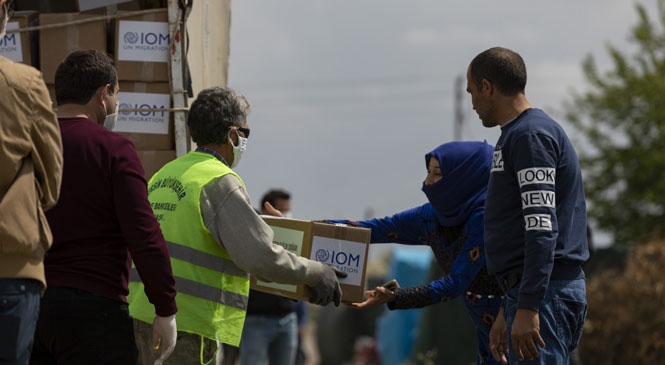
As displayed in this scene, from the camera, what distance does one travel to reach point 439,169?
6652 mm

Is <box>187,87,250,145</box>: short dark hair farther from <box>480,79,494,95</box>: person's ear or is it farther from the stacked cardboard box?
the stacked cardboard box

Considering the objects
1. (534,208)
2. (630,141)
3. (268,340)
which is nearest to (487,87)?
(534,208)

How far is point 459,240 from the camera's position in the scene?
21.6 feet

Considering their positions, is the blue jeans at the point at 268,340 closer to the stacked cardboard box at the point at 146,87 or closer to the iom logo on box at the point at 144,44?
the stacked cardboard box at the point at 146,87

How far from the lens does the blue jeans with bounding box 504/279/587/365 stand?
5262 mm

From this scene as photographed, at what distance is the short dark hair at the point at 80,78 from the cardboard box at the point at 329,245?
4.32 ft

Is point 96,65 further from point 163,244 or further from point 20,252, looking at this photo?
point 20,252

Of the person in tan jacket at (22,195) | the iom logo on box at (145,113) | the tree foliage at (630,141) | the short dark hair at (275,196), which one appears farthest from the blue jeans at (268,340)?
the tree foliage at (630,141)

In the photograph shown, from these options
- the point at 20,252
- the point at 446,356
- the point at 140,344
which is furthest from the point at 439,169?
the point at 446,356

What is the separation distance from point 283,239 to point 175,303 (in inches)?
46.9

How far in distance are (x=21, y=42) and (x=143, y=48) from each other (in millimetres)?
678

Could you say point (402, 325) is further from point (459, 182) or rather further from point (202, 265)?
point (202, 265)

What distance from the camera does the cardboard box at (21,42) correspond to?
7043 millimetres

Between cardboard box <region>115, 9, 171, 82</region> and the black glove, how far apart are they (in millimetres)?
1794
